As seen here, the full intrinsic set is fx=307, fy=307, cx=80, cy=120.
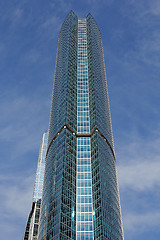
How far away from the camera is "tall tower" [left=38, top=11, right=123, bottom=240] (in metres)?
112

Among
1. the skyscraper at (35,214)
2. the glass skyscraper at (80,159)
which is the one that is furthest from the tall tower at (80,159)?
the skyscraper at (35,214)

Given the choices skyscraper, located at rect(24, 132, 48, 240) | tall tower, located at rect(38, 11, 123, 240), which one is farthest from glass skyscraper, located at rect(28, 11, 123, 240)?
skyscraper, located at rect(24, 132, 48, 240)

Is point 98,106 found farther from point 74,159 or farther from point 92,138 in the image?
point 74,159

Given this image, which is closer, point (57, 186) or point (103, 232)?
point (103, 232)

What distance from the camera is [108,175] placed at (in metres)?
132

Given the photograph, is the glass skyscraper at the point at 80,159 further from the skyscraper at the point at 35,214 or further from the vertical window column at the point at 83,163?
the skyscraper at the point at 35,214

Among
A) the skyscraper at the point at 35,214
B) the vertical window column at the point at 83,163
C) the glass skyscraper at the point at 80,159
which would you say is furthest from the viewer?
the skyscraper at the point at 35,214

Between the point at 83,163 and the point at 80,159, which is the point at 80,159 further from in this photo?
the point at 83,163

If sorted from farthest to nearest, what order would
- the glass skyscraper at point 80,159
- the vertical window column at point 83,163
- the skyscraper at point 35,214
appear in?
the skyscraper at point 35,214 → the vertical window column at point 83,163 → the glass skyscraper at point 80,159

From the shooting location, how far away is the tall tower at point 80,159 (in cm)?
11225

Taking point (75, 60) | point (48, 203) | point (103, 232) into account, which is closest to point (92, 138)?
point (48, 203)

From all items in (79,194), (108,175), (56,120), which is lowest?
(79,194)

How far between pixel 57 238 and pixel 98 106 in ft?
234

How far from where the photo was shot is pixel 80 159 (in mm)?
135250
